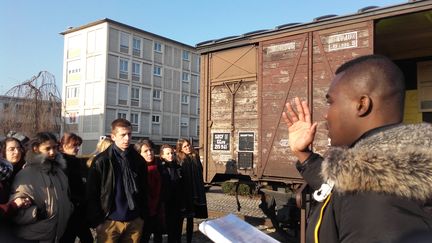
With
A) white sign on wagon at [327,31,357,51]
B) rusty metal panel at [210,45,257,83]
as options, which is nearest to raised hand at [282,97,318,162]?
white sign on wagon at [327,31,357,51]

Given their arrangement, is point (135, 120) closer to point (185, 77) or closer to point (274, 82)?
point (185, 77)

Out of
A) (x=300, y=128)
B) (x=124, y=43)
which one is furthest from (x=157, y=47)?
(x=300, y=128)

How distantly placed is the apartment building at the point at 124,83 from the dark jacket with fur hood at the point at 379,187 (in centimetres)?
4402

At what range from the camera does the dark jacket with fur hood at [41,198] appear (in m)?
3.59

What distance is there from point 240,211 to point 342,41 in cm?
518

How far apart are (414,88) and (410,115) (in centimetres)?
66

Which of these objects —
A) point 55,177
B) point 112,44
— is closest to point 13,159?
point 55,177

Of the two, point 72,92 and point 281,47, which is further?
point 72,92

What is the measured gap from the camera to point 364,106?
1337 mm

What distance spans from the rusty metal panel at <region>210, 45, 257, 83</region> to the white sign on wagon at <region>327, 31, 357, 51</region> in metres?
1.52

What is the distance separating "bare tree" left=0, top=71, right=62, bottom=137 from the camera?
22.8 m

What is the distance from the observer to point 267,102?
7.22 m

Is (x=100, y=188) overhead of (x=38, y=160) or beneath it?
beneath

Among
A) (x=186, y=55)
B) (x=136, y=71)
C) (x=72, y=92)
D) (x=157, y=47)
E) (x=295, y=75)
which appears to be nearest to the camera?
(x=295, y=75)
